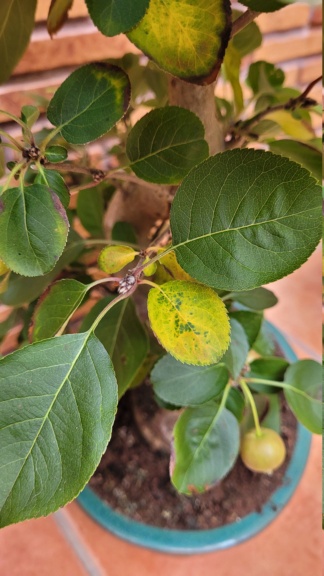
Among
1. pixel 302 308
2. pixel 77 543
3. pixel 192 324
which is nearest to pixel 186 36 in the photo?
pixel 192 324

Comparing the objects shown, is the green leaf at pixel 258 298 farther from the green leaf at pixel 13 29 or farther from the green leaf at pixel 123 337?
the green leaf at pixel 13 29

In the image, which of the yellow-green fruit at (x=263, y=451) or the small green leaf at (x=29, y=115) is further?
the yellow-green fruit at (x=263, y=451)

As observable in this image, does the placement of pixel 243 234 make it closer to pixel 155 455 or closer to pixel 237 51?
pixel 237 51

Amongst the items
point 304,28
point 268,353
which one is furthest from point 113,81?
point 304,28

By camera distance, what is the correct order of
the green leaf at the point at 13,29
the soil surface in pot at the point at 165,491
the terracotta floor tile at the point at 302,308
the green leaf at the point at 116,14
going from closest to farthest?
the green leaf at the point at 116,14 → the green leaf at the point at 13,29 → the soil surface in pot at the point at 165,491 → the terracotta floor tile at the point at 302,308

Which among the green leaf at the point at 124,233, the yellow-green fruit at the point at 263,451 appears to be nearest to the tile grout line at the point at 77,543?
the yellow-green fruit at the point at 263,451

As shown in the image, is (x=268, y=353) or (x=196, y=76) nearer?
(x=196, y=76)
